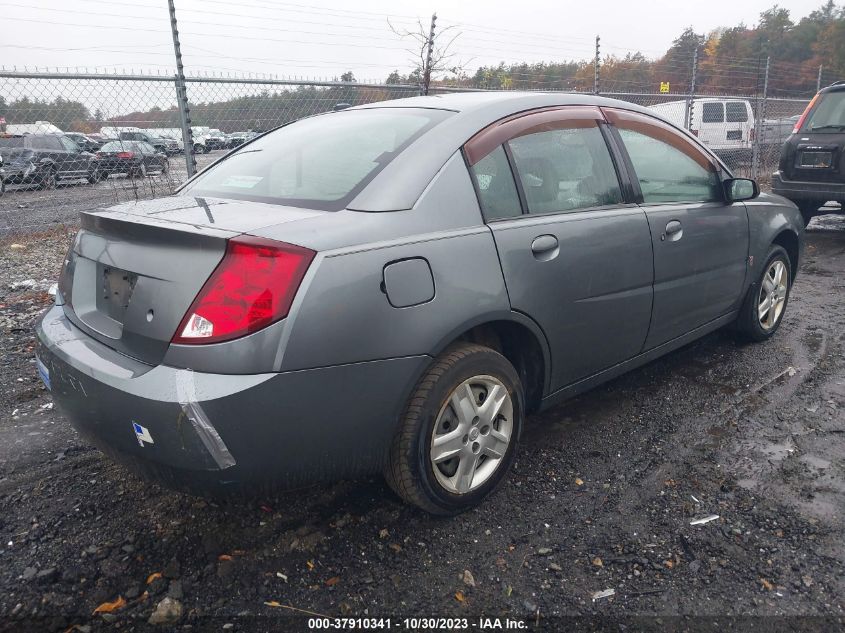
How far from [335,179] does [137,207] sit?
78 centimetres

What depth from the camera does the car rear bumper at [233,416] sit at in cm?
191

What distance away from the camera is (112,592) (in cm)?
213

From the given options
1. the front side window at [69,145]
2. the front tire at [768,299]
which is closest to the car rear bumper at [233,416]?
the front tire at [768,299]

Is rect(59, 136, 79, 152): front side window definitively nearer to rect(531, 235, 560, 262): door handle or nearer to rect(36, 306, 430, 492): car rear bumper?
rect(36, 306, 430, 492): car rear bumper

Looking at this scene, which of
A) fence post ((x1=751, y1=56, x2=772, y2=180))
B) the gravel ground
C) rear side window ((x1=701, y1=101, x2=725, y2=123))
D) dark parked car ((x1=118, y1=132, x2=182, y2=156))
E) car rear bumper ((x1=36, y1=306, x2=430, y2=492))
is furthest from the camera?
rear side window ((x1=701, y1=101, x2=725, y2=123))

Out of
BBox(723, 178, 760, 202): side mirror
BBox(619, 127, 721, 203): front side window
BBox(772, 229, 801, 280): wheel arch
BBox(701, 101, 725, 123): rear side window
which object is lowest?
BBox(772, 229, 801, 280): wheel arch

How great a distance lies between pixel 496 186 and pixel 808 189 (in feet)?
22.2

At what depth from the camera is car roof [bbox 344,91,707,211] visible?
2309 mm

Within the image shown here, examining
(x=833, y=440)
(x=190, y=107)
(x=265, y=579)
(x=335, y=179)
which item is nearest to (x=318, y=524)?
(x=265, y=579)

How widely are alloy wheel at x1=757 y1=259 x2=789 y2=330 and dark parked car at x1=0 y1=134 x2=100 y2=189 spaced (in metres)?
7.17

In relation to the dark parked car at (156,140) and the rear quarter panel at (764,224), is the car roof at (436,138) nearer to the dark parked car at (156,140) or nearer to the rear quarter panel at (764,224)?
the rear quarter panel at (764,224)

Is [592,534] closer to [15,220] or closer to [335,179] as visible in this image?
[335,179]

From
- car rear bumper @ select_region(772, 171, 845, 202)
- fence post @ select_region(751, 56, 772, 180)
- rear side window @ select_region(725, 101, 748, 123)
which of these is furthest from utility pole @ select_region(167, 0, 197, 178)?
rear side window @ select_region(725, 101, 748, 123)

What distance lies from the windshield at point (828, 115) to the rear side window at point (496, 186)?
675 cm
